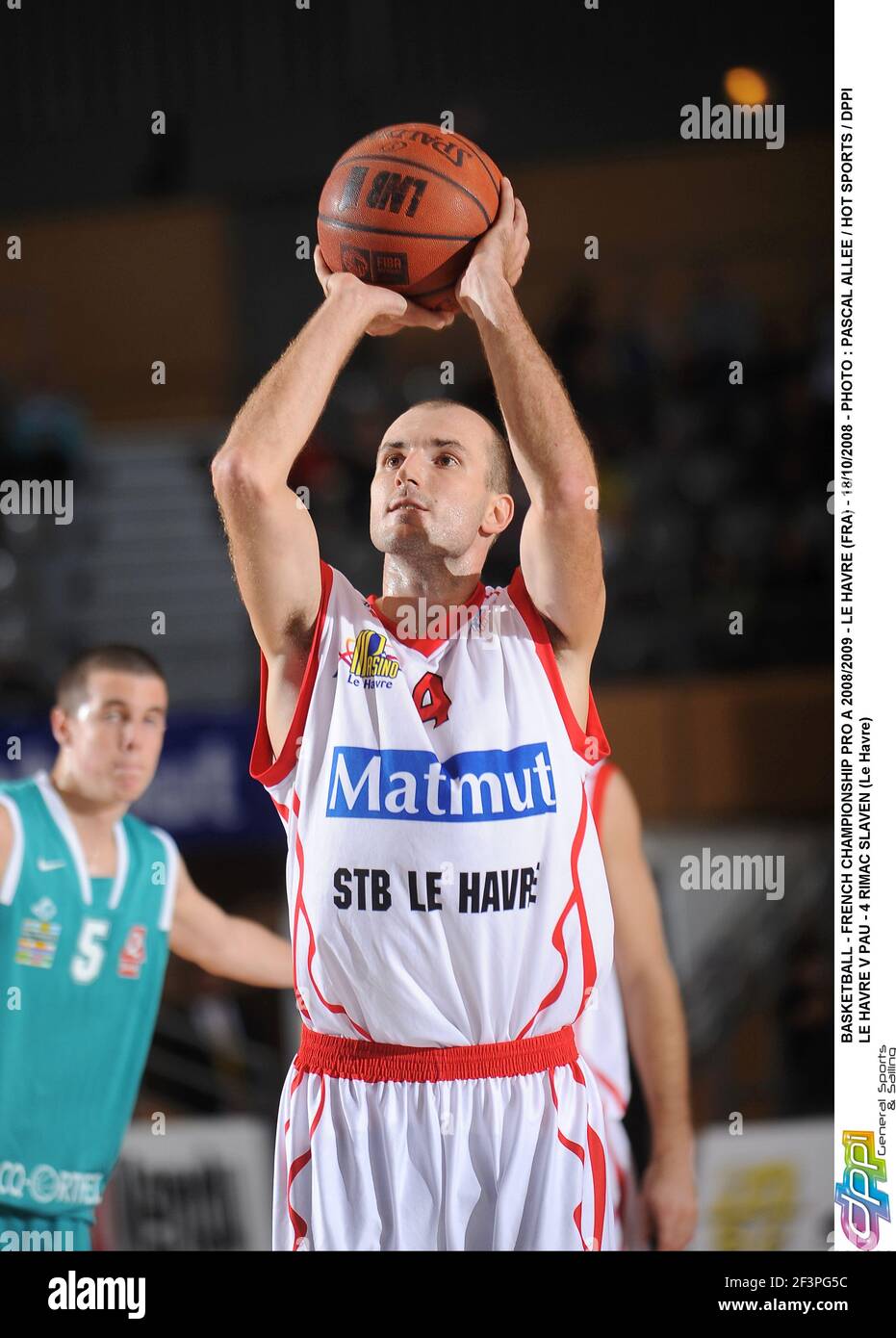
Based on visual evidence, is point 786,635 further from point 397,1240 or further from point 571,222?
point 397,1240

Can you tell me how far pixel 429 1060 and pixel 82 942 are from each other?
113 cm

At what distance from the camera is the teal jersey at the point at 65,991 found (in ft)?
11.6

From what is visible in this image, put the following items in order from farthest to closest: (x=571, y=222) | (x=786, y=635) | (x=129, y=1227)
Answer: (x=571, y=222)
(x=786, y=635)
(x=129, y=1227)

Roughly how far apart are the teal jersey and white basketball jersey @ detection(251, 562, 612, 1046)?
2.33ft

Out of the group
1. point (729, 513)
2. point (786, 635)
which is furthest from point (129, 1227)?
point (729, 513)

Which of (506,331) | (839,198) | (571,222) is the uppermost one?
(571,222)

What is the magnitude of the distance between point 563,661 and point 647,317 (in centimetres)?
253

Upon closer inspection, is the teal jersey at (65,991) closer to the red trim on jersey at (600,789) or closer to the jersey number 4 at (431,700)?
the jersey number 4 at (431,700)

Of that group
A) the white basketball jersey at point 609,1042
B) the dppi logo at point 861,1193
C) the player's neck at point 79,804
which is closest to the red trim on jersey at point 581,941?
the white basketball jersey at point 609,1042

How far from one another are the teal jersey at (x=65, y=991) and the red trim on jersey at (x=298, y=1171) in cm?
77

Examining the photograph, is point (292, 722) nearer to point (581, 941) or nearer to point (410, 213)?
point (581, 941)

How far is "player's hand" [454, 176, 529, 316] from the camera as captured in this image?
2.97 meters

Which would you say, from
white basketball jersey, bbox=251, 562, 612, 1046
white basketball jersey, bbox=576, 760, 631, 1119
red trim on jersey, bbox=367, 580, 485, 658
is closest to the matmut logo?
white basketball jersey, bbox=251, 562, 612, 1046

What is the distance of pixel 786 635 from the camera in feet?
14.7
